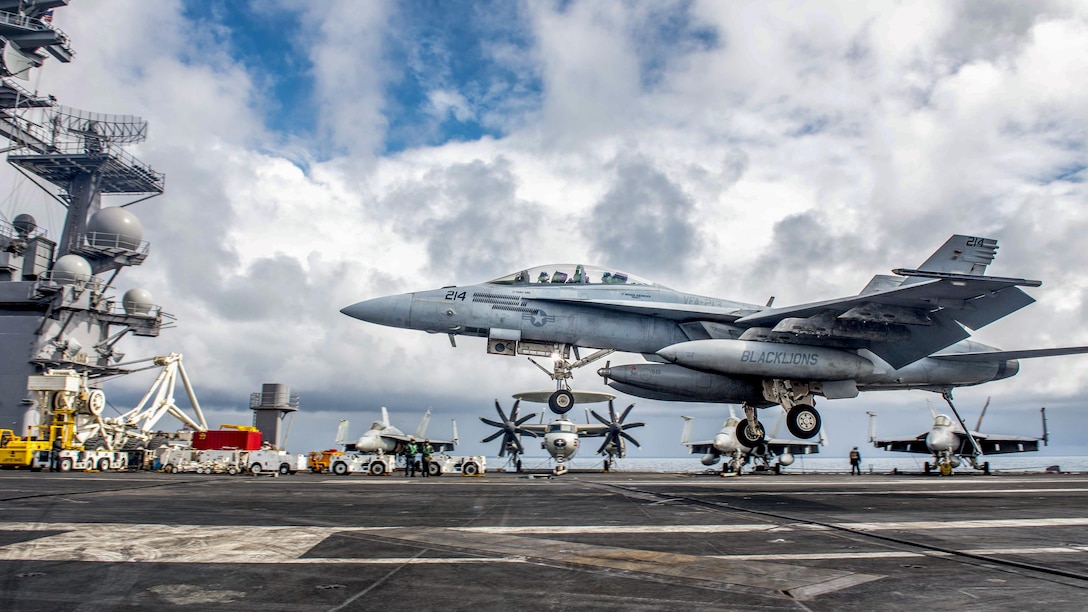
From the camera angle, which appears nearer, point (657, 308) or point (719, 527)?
point (719, 527)

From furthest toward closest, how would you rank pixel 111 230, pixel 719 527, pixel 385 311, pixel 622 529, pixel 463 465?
pixel 111 230 < pixel 463 465 < pixel 385 311 < pixel 719 527 < pixel 622 529

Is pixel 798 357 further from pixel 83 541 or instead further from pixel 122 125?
pixel 122 125

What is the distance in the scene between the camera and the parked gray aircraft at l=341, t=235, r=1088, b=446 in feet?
51.3

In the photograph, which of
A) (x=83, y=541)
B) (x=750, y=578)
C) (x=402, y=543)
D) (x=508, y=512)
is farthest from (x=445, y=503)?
(x=750, y=578)

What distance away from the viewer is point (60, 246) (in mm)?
53812

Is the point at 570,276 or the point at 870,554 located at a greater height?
the point at 570,276

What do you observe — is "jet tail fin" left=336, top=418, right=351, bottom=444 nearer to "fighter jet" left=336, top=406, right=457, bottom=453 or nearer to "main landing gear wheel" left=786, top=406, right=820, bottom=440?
"fighter jet" left=336, top=406, right=457, bottom=453

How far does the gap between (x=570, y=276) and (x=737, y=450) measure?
100ft

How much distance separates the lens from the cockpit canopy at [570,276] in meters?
17.8

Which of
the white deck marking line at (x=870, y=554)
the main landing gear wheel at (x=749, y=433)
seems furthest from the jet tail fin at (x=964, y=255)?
the white deck marking line at (x=870, y=554)

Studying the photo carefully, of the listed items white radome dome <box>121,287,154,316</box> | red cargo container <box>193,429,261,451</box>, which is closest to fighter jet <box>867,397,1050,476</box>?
red cargo container <box>193,429,261,451</box>

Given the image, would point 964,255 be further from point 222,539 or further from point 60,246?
point 60,246

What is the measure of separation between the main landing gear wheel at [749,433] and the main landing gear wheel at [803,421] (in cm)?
162

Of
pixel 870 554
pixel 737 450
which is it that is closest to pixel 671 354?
pixel 870 554
